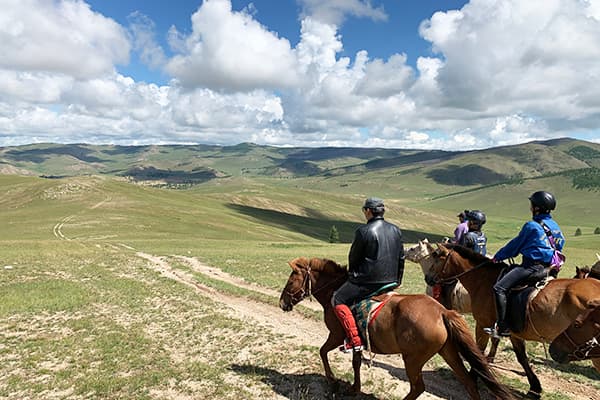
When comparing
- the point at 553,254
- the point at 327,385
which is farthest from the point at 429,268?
the point at 327,385

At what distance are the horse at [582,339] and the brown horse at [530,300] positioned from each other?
1.00 ft

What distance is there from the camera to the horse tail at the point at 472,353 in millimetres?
7711

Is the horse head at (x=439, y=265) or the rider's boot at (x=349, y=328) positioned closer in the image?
the rider's boot at (x=349, y=328)

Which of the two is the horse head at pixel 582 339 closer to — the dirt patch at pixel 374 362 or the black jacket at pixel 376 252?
the dirt patch at pixel 374 362

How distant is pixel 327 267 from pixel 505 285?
4765mm

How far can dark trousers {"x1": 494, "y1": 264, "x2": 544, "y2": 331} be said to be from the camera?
9.51m

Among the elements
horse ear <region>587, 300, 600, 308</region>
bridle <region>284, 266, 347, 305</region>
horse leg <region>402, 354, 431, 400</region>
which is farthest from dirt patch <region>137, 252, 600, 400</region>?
bridle <region>284, 266, 347, 305</region>

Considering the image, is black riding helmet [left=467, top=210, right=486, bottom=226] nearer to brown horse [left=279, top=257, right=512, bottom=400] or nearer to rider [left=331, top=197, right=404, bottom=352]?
rider [left=331, top=197, right=404, bottom=352]

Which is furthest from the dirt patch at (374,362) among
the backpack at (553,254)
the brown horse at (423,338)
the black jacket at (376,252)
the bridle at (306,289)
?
the backpack at (553,254)

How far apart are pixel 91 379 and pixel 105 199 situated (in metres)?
111

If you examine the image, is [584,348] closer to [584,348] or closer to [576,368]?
[584,348]

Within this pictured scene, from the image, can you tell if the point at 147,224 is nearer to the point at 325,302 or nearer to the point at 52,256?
the point at 52,256

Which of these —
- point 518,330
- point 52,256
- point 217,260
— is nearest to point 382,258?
point 518,330

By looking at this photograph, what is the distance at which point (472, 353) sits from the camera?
7.75 m
